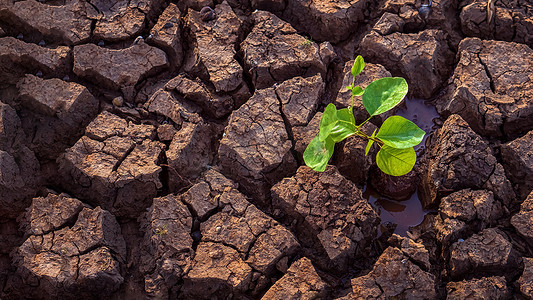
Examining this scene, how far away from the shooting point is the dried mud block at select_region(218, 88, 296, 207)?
2.62 meters

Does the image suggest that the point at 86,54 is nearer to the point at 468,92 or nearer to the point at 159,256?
the point at 159,256

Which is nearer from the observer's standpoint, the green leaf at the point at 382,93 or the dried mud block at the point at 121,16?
the green leaf at the point at 382,93

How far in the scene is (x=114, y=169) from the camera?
261cm

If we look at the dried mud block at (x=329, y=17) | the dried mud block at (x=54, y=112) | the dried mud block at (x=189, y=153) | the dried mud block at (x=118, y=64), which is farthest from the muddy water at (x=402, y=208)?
the dried mud block at (x=54, y=112)

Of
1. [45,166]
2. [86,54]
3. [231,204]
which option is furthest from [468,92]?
[45,166]

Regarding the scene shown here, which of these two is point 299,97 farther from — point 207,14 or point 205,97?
point 207,14

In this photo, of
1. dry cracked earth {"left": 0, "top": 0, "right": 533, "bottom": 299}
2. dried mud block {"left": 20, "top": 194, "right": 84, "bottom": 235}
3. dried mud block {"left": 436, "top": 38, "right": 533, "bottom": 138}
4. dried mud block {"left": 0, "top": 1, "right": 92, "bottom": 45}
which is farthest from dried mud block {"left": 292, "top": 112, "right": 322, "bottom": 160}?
dried mud block {"left": 0, "top": 1, "right": 92, "bottom": 45}

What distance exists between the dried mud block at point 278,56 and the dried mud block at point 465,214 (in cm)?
107

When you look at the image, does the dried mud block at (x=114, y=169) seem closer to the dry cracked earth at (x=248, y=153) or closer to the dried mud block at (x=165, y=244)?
the dry cracked earth at (x=248, y=153)

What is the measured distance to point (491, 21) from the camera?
292 centimetres

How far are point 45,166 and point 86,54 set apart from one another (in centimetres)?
73

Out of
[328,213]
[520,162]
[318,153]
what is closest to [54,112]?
[318,153]

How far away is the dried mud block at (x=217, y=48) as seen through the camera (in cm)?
288

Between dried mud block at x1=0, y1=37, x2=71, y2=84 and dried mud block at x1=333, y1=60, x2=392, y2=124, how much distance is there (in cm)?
170
